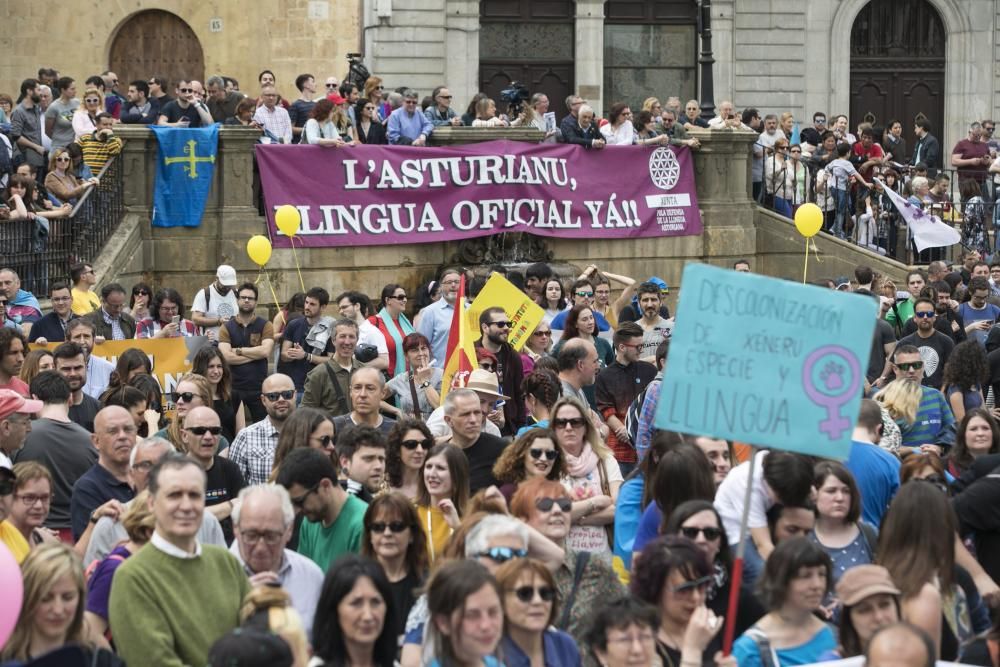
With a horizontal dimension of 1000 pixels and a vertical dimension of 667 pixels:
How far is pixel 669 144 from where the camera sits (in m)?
21.6

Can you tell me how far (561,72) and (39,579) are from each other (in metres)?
26.9

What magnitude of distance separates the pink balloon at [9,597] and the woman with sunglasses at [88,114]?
13.8 metres

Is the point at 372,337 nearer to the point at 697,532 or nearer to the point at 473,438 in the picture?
the point at 473,438

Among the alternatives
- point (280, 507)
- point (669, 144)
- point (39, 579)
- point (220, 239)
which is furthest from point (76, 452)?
point (669, 144)

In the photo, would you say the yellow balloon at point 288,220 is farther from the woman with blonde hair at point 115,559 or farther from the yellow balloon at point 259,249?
the woman with blonde hair at point 115,559

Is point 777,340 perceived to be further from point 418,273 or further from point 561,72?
point 561,72

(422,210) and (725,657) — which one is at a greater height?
(422,210)

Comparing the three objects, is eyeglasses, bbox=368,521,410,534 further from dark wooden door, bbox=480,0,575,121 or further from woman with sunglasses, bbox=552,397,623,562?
dark wooden door, bbox=480,0,575,121

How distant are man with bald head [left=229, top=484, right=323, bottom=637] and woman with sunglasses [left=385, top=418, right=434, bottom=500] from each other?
1.76 m

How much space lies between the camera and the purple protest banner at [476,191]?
64.1ft

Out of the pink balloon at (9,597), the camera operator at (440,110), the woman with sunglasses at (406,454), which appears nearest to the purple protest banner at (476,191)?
the camera operator at (440,110)

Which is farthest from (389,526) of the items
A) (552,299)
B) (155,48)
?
(155,48)

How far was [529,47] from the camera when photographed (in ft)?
106

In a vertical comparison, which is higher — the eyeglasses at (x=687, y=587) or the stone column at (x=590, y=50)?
the stone column at (x=590, y=50)
